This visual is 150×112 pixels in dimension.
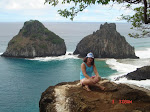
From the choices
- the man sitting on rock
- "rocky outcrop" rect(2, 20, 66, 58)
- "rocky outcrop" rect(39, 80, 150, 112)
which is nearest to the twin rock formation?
"rocky outcrop" rect(2, 20, 66, 58)

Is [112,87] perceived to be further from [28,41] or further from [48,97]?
[28,41]

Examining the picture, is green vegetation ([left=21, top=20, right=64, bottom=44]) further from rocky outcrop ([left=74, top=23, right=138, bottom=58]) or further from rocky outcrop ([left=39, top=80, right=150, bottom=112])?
rocky outcrop ([left=39, top=80, right=150, bottom=112])

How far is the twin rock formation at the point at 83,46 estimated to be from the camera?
274ft

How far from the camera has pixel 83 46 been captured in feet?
287

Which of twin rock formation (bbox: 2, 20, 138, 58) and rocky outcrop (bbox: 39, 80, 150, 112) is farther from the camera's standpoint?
twin rock formation (bbox: 2, 20, 138, 58)

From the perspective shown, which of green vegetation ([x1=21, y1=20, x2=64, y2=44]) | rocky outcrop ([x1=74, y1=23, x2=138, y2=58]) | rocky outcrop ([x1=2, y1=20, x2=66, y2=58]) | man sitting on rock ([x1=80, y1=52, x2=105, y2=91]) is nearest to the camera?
man sitting on rock ([x1=80, y1=52, x2=105, y2=91])

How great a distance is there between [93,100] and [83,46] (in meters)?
77.3

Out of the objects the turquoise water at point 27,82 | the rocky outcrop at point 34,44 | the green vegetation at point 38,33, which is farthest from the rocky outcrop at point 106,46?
the turquoise water at point 27,82

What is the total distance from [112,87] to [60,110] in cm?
388

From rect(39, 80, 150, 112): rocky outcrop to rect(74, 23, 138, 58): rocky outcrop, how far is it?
7178cm

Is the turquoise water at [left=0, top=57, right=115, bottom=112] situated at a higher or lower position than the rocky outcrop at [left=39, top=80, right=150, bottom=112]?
lower

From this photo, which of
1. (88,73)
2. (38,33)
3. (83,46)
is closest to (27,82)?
(88,73)

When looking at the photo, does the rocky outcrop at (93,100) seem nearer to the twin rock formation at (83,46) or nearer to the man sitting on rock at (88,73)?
the man sitting on rock at (88,73)

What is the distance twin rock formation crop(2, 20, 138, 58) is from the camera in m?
83.6
